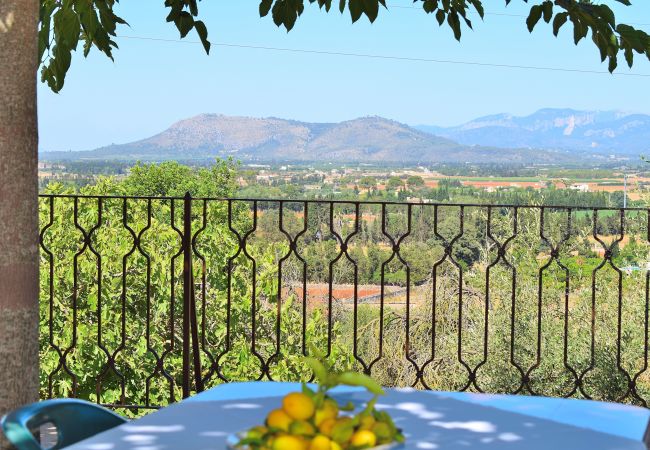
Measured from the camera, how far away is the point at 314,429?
65.7 inches

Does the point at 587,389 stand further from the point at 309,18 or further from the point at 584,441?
the point at 309,18

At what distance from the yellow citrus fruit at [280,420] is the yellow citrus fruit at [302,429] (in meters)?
0.01

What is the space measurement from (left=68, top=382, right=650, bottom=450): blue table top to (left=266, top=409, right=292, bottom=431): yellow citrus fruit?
19 cm

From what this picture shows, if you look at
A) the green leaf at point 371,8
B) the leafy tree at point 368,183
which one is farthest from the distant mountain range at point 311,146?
the green leaf at point 371,8

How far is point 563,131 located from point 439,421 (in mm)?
88191

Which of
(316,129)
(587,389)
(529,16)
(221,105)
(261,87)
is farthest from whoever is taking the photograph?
(261,87)

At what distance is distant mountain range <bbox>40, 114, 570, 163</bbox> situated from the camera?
187ft

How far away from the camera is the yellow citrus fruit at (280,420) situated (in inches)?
65.9

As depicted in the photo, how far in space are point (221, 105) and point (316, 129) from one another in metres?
20.6

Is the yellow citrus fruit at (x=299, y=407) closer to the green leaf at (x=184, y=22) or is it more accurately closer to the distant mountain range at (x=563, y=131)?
the green leaf at (x=184, y=22)

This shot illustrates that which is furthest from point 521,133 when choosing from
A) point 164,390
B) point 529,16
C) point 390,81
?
point 529,16

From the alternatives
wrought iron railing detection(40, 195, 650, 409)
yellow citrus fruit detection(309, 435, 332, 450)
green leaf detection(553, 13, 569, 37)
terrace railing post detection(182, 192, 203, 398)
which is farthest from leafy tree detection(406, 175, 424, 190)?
yellow citrus fruit detection(309, 435, 332, 450)

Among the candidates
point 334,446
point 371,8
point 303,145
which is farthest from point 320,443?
point 303,145

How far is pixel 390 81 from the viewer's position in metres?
92.2
